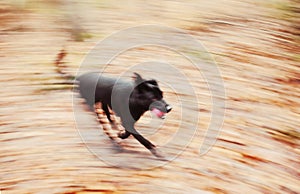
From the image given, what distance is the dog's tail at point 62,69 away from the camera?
140cm

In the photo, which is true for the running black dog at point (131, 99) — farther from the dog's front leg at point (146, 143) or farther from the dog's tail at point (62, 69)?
the dog's tail at point (62, 69)

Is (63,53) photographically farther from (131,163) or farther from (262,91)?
(262,91)

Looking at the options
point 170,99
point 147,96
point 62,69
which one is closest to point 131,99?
point 147,96

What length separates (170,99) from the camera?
4.50ft

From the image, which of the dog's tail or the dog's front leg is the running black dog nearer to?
the dog's front leg

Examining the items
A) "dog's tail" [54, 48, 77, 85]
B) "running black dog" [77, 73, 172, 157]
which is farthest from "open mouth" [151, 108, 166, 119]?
"dog's tail" [54, 48, 77, 85]

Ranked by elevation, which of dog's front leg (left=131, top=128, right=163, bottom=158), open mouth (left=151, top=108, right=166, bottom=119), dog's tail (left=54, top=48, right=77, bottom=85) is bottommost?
dog's front leg (left=131, top=128, right=163, bottom=158)

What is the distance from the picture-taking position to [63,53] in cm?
148

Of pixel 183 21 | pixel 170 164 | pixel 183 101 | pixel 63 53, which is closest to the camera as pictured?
pixel 170 164

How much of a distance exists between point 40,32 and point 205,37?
16.6 inches

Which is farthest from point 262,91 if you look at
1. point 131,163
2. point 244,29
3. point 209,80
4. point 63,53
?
point 63,53

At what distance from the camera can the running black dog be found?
1249 millimetres

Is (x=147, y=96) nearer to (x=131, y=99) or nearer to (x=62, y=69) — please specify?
(x=131, y=99)

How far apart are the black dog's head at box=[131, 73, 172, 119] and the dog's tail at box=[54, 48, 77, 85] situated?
0.20 meters
